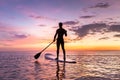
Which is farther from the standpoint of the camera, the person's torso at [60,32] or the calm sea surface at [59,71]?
the person's torso at [60,32]

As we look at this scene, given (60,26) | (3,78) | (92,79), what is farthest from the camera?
(60,26)

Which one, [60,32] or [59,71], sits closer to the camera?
[59,71]

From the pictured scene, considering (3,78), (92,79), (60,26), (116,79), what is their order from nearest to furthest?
1. (92,79)
2. (116,79)
3. (3,78)
4. (60,26)

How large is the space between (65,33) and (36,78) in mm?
8342

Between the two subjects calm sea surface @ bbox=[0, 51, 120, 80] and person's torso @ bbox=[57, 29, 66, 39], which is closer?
calm sea surface @ bbox=[0, 51, 120, 80]

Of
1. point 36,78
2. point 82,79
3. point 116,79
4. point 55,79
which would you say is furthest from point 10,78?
point 116,79

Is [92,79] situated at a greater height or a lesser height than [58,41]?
lesser

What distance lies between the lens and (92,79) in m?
8.36

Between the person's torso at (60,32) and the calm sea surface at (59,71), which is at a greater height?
the person's torso at (60,32)

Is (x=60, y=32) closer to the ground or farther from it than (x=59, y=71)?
farther from it

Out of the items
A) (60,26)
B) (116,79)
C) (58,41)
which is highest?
(60,26)

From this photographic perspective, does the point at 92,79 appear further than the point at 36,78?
No

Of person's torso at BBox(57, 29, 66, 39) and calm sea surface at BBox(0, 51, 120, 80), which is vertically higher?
person's torso at BBox(57, 29, 66, 39)

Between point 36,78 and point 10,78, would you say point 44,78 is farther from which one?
point 10,78
